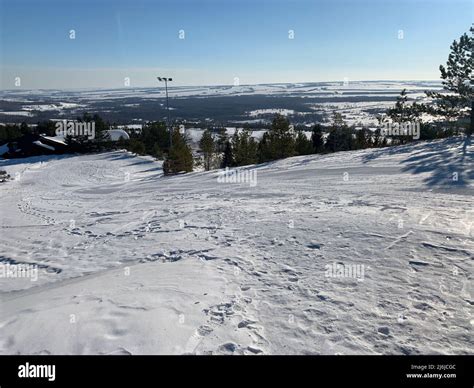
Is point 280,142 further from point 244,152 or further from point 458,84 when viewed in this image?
point 458,84

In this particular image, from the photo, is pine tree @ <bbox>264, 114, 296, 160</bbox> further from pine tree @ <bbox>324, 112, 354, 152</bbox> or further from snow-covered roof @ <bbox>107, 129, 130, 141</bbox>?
snow-covered roof @ <bbox>107, 129, 130, 141</bbox>

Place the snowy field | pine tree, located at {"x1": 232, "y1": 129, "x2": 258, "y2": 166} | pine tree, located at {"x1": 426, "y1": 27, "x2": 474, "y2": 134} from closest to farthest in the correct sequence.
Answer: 1. the snowy field
2. pine tree, located at {"x1": 426, "y1": 27, "x2": 474, "y2": 134}
3. pine tree, located at {"x1": 232, "y1": 129, "x2": 258, "y2": 166}

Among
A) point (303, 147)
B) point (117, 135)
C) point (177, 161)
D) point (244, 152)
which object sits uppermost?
point (117, 135)

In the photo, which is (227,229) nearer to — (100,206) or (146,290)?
(146,290)

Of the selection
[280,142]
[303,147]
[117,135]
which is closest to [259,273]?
[280,142]

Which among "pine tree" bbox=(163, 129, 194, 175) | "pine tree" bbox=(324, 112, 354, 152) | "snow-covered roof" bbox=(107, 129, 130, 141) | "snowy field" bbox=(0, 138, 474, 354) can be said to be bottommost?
"snowy field" bbox=(0, 138, 474, 354)

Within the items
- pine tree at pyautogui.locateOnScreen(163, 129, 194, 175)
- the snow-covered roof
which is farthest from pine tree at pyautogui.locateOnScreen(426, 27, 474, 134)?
the snow-covered roof
